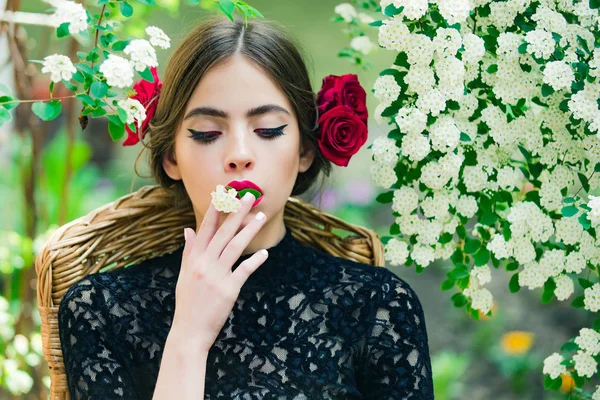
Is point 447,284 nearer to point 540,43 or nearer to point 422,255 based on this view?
point 422,255

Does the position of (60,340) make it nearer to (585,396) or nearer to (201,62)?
(201,62)

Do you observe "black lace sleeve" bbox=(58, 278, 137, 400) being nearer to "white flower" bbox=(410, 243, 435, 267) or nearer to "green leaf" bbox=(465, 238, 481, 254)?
"white flower" bbox=(410, 243, 435, 267)

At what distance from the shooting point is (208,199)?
150 cm

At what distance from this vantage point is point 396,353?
154cm

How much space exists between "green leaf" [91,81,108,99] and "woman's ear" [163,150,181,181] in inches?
15.2

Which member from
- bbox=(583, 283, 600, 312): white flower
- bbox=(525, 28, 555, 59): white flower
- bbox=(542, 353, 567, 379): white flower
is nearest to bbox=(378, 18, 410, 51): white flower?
bbox=(525, 28, 555, 59): white flower

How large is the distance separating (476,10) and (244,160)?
2.05ft

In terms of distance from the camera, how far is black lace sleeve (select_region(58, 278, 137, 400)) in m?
1.47

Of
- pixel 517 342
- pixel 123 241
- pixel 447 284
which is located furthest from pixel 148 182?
pixel 447 284

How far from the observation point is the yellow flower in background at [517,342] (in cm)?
317

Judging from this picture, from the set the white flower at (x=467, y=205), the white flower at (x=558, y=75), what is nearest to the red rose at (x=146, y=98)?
the white flower at (x=467, y=205)

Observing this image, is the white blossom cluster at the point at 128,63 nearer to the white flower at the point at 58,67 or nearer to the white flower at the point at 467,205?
the white flower at the point at 58,67

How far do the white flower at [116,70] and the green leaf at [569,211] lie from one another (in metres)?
0.90

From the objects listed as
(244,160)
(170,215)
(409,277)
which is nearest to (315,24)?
(409,277)
